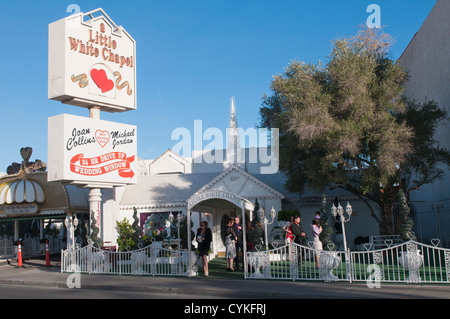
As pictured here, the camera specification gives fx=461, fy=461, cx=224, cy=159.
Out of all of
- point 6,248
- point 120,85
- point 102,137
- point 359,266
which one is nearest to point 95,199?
point 102,137

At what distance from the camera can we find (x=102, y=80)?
21.6 m

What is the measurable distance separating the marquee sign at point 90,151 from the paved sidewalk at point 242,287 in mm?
5383

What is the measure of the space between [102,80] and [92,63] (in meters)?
0.90

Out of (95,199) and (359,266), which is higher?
(95,199)

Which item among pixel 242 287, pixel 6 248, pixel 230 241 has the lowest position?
pixel 242 287

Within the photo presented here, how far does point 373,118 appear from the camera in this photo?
19.3 metres

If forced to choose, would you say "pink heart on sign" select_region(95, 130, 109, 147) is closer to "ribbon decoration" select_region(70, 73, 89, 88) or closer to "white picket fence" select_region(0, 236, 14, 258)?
"ribbon decoration" select_region(70, 73, 89, 88)

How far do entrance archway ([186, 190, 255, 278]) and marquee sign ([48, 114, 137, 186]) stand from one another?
4.01 metres

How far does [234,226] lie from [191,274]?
2194 mm

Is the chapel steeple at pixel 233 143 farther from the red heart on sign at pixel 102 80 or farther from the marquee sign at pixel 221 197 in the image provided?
the marquee sign at pixel 221 197

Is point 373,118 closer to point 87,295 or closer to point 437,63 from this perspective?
point 437,63

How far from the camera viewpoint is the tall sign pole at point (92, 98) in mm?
19953

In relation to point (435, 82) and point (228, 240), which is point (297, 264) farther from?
point (435, 82)
